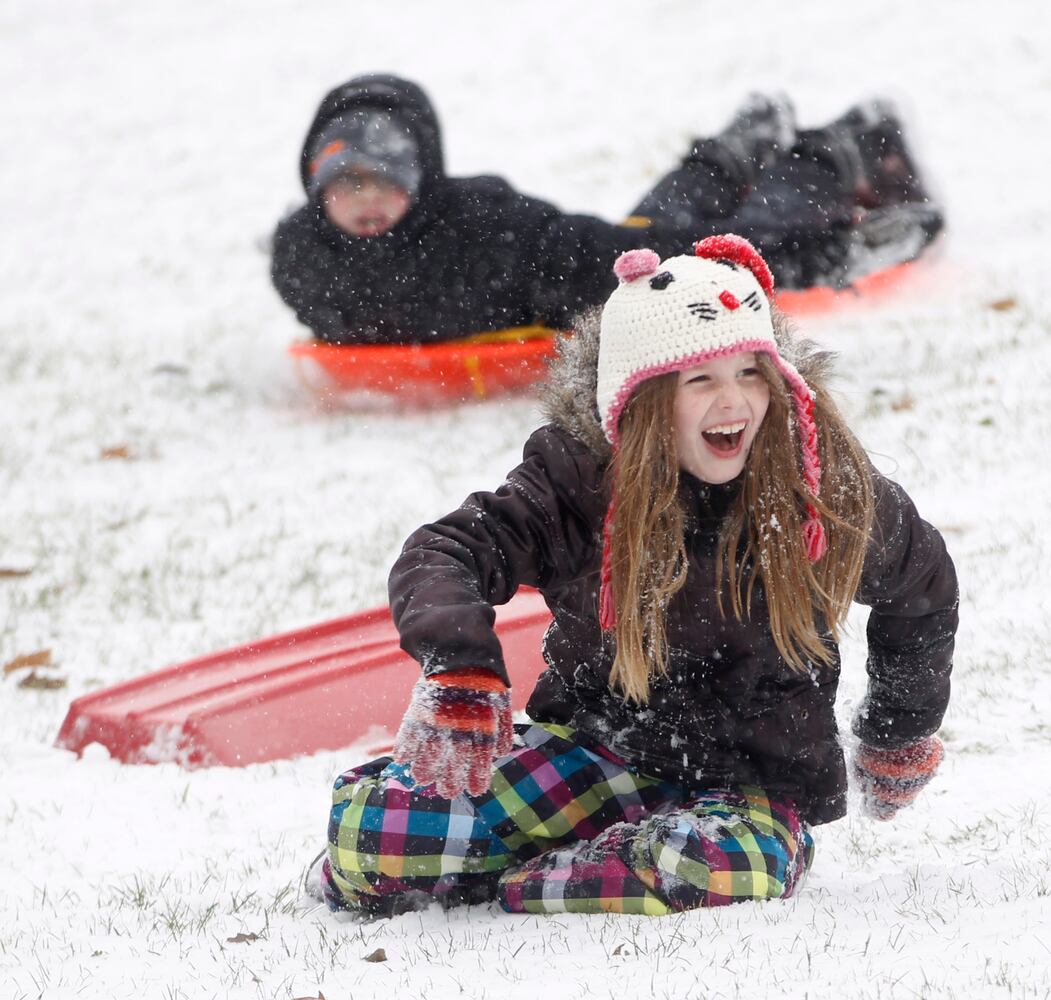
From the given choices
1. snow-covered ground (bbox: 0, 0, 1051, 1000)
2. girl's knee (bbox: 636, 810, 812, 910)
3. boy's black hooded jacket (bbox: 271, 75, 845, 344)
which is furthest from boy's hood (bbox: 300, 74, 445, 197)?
girl's knee (bbox: 636, 810, 812, 910)

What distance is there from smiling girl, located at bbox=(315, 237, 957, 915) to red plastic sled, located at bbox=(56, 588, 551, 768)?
32.7 inches

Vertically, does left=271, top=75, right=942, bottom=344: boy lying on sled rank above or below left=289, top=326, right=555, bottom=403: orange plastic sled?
above

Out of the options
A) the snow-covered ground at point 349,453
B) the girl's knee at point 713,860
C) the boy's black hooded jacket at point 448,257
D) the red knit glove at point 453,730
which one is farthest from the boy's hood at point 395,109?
the red knit glove at point 453,730

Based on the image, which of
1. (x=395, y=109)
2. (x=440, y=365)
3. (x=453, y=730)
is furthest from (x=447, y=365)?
(x=453, y=730)

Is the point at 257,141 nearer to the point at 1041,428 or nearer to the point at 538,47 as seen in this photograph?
the point at 538,47

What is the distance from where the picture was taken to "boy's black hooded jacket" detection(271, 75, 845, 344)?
609cm

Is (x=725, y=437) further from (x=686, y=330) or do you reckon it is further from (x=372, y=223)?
(x=372, y=223)

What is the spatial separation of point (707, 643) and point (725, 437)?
0.35 metres

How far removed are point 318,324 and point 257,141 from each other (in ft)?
18.5

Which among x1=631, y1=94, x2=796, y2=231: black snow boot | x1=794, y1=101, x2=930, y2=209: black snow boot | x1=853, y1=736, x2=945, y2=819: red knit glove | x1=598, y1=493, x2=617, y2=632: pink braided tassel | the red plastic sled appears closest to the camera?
x1=598, y1=493, x2=617, y2=632: pink braided tassel

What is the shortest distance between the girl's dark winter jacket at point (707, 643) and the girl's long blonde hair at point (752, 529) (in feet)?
0.16

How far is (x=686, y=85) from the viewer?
35.2ft

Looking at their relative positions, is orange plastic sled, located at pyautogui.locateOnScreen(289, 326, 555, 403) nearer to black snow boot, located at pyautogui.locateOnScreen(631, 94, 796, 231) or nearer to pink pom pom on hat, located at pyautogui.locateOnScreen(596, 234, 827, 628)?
black snow boot, located at pyautogui.locateOnScreen(631, 94, 796, 231)

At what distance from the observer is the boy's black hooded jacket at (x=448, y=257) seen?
6.09m
